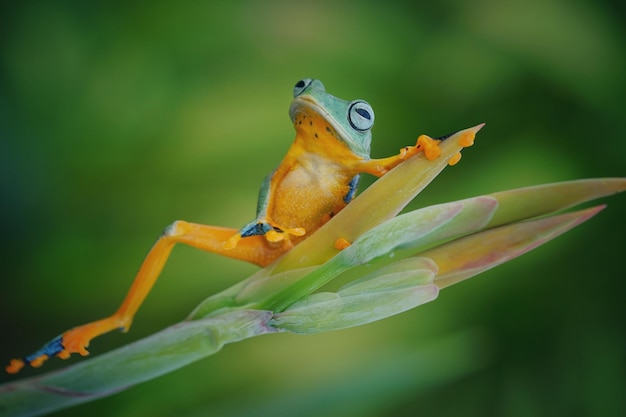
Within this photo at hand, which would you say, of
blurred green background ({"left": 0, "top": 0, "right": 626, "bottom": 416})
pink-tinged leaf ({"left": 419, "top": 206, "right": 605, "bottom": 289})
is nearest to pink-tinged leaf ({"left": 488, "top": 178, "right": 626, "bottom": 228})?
pink-tinged leaf ({"left": 419, "top": 206, "right": 605, "bottom": 289})

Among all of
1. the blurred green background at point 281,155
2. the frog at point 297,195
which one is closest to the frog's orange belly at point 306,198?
the frog at point 297,195

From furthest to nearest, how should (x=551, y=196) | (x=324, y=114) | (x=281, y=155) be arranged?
(x=281, y=155) → (x=324, y=114) → (x=551, y=196)

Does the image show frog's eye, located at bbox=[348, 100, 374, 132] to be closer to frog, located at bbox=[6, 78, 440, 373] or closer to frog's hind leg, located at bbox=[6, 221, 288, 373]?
frog, located at bbox=[6, 78, 440, 373]

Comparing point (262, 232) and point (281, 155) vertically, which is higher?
point (281, 155)

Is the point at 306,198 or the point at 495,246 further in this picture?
the point at 306,198

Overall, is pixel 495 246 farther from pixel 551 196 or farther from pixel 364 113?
pixel 364 113

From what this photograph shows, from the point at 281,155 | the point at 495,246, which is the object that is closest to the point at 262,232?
the point at 495,246

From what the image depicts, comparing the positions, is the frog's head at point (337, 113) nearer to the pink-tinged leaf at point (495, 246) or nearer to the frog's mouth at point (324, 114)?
the frog's mouth at point (324, 114)
